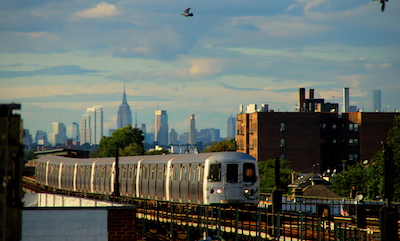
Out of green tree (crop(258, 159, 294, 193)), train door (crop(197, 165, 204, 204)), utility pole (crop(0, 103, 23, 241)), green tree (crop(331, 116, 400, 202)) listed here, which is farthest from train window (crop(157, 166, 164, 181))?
green tree (crop(258, 159, 294, 193))

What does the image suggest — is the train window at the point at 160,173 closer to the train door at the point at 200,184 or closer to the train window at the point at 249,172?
the train door at the point at 200,184

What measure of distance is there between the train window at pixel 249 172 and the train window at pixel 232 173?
1.30 feet

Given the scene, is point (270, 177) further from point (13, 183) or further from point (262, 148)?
point (13, 183)

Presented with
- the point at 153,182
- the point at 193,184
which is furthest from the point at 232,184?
the point at 153,182

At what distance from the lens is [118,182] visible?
45.2 metres

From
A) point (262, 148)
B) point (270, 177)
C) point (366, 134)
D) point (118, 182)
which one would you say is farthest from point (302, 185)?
point (118, 182)

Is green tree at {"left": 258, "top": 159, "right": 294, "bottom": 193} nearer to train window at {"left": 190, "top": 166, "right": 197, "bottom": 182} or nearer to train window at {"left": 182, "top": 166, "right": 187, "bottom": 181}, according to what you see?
train window at {"left": 182, "top": 166, "right": 187, "bottom": 181}

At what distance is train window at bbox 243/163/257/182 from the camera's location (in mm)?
32750

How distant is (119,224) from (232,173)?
48.6 ft

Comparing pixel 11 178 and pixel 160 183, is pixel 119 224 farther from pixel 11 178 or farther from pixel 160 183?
pixel 160 183

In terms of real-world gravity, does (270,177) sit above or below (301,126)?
below

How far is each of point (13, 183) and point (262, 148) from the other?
435ft

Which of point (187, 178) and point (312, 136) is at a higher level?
point (312, 136)

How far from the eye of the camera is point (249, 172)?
32.9 m
